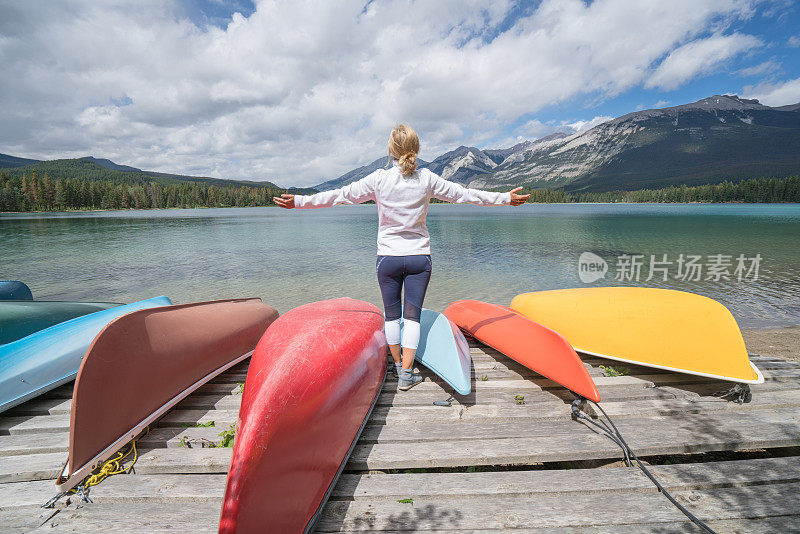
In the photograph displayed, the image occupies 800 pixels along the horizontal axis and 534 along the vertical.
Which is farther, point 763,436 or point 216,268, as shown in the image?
point 216,268

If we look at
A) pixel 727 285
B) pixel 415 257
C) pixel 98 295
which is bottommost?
pixel 98 295

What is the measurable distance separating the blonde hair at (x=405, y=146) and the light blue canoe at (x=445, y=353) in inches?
90.6

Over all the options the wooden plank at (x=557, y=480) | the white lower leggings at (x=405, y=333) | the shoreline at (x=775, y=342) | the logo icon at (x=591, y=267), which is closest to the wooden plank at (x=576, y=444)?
the wooden plank at (x=557, y=480)

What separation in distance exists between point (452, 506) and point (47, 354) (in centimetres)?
514

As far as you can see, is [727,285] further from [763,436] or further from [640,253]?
[763,436]

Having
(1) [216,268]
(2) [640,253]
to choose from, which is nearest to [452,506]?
(1) [216,268]

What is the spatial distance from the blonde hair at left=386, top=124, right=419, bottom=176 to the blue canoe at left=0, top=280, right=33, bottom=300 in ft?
32.8

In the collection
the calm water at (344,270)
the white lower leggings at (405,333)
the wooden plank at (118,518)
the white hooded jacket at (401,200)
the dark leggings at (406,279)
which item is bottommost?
the calm water at (344,270)

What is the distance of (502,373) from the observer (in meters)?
4.55

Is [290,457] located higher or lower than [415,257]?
lower

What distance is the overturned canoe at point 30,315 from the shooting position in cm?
563

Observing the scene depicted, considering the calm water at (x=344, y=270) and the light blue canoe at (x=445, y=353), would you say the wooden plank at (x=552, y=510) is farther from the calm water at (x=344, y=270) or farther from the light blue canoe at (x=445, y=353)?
the calm water at (x=344, y=270)

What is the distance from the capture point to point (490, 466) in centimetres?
313

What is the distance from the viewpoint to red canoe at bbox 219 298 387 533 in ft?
6.84
